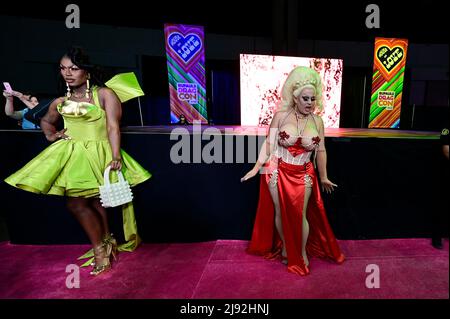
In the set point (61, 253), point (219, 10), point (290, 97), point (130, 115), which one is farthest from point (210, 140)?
point (219, 10)

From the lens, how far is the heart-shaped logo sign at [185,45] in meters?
4.79

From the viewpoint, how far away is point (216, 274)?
1.79 meters

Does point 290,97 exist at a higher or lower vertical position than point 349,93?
lower

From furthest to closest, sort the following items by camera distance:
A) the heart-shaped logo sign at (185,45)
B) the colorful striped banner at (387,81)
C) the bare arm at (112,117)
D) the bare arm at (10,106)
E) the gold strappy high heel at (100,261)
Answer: the colorful striped banner at (387,81), the heart-shaped logo sign at (185,45), the bare arm at (10,106), the gold strappy high heel at (100,261), the bare arm at (112,117)

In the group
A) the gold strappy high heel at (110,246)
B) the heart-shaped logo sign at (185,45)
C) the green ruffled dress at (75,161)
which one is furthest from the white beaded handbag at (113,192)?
the heart-shaped logo sign at (185,45)

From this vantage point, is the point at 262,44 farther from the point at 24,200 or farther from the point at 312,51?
the point at 24,200

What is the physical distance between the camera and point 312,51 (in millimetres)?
7336

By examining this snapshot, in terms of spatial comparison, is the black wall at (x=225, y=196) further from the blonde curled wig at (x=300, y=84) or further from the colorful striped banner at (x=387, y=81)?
the colorful striped banner at (x=387, y=81)

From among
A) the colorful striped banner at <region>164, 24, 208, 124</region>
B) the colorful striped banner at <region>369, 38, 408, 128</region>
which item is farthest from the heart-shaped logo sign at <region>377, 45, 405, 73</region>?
the colorful striped banner at <region>164, 24, 208, 124</region>

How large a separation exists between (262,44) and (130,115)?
4.37m

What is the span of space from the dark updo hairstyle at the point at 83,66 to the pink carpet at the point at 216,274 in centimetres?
140

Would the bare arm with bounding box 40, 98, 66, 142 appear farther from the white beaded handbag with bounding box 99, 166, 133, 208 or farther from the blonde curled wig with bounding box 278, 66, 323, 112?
the blonde curled wig with bounding box 278, 66, 323, 112

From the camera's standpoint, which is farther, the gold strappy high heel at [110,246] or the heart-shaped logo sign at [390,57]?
the heart-shaped logo sign at [390,57]

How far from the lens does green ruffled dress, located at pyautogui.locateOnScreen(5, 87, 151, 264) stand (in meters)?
1.59
